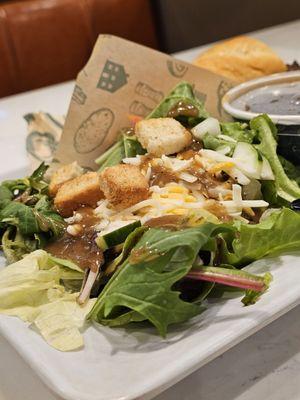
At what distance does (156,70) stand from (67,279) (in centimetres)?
82

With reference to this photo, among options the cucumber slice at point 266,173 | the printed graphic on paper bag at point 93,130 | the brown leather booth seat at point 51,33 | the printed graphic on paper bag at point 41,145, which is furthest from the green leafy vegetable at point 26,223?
the brown leather booth seat at point 51,33

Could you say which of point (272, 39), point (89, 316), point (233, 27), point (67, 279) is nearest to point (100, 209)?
point (67, 279)

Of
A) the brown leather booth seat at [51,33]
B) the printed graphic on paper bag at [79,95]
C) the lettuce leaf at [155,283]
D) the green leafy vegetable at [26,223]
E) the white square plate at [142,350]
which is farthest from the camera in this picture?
the brown leather booth seat at [51,33]

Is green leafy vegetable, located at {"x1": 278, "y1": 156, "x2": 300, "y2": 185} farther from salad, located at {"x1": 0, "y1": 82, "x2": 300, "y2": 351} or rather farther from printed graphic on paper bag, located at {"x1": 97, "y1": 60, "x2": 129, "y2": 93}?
printed graphic on paper bag, located at {"x1": 97, "y1": 60, "x2": 129, "y2": 93}

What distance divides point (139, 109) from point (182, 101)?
0.77 feet

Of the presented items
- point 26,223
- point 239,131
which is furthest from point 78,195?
A: point 239,131

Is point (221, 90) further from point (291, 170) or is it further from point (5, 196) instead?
point (5, 196)

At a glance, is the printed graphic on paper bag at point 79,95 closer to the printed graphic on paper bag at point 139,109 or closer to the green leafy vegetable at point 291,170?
the printed graphic on paper bag at point 139,109

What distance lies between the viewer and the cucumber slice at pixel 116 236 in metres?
1.15

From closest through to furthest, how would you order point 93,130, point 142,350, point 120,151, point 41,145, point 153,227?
point 142,350, point 153,227, point 120,151, point 93,130, point 41,145

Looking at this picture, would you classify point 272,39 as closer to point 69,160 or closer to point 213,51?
point 213,51

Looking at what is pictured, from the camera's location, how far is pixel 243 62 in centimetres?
230

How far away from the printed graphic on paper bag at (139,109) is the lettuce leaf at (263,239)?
712 millimetres

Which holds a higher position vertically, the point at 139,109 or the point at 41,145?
the point at 139,109
